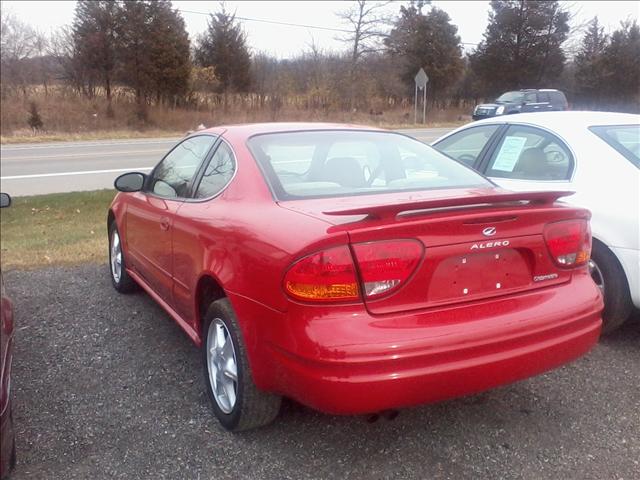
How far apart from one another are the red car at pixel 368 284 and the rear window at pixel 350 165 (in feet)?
0.05

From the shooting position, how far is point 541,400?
3.43 m

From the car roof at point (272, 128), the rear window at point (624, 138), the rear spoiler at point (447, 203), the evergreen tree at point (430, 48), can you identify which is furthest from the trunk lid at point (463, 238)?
the evergreen tree at point (430, 48)

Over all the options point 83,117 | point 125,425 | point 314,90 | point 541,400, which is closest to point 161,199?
point 125,425

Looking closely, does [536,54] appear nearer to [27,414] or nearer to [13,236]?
[13,236]

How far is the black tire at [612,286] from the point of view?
4000 millimetres

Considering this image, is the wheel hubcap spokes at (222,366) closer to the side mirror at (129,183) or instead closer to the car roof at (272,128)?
the car roof at (272,128)

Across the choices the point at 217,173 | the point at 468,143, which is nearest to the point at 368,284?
the point at 217,173

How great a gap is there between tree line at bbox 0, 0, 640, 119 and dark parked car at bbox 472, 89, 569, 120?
41.2 feet

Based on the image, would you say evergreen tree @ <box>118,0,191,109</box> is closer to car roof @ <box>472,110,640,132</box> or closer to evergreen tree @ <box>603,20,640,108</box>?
evergreen tree @ <box>603,20,640,108</box>

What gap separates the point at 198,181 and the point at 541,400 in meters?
2.33

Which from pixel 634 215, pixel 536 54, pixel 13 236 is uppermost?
pixel 536 54

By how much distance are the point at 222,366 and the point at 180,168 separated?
159 cm

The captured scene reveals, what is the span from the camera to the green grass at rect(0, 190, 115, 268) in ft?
22.3

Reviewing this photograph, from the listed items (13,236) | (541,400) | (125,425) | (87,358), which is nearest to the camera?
(125,425)
